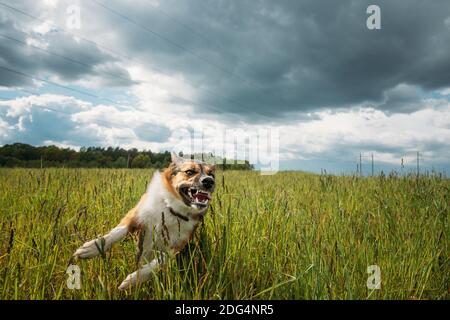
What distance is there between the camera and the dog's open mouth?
271cm

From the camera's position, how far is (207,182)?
2719 mm

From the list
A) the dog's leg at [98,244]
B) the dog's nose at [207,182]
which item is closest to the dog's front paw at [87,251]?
the dog's leg at [98,244]

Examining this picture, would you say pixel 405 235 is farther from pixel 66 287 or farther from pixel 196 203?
pixel 66 287

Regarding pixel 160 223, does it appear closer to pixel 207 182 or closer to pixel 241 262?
pixel 207 182

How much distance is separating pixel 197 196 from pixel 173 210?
1.00 ft

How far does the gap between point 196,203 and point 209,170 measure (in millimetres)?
345

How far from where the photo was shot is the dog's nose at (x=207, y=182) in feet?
8.85

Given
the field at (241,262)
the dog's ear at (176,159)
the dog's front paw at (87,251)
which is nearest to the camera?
the dog's front paw at (87,251)

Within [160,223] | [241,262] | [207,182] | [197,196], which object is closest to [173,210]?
[160,223]

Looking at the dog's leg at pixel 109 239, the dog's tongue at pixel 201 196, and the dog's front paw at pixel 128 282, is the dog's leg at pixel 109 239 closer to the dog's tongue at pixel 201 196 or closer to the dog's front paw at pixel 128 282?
the dog's front paw at pixel 128 282
